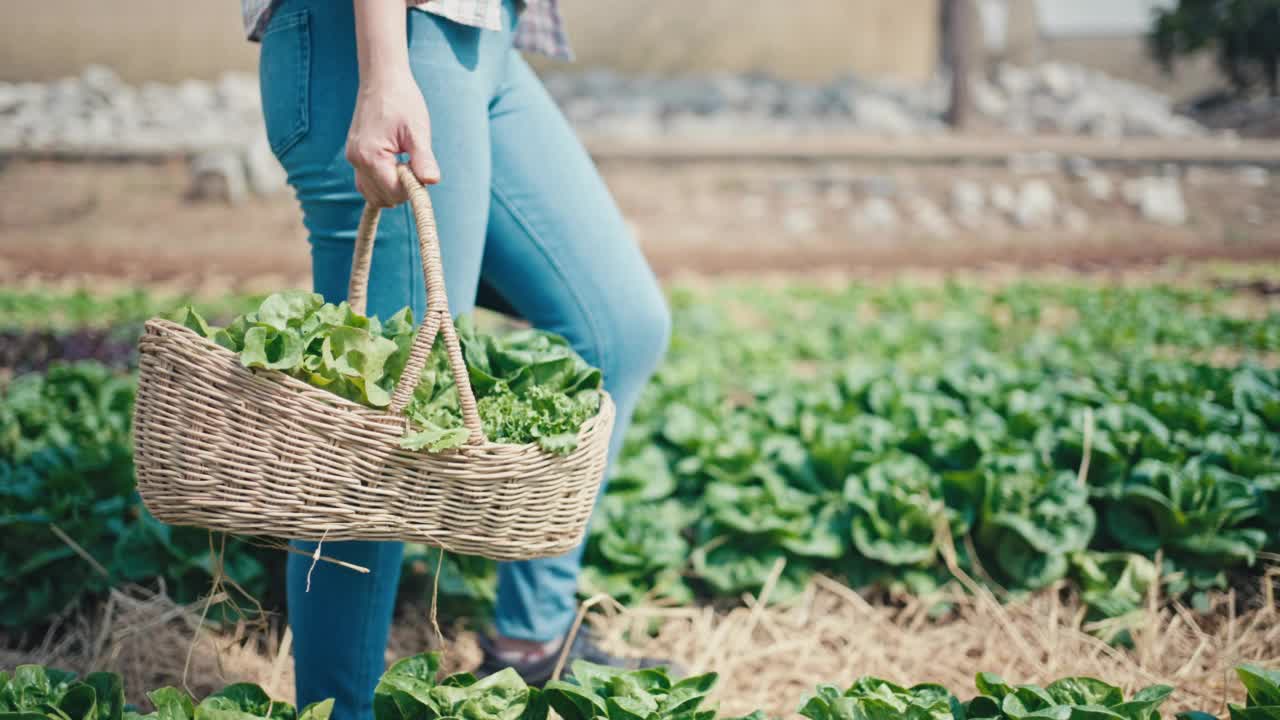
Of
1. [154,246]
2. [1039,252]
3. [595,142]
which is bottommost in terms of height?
[1039,252]

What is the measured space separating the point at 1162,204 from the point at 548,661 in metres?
12.2

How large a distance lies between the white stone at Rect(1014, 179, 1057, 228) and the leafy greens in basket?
11.5m

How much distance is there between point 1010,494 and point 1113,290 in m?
5.97

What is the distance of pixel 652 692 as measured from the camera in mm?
1380

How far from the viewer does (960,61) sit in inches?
508

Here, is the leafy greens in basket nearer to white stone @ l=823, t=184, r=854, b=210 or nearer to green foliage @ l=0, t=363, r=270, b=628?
green foliage @ l=0, t=363, r=270, b=628

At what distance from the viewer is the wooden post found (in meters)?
12.6

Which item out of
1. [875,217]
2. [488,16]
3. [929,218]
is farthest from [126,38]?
[488,16]

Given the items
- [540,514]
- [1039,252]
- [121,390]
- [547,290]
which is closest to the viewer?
[540,514]

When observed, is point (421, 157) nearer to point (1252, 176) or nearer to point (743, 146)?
point (743, 146)

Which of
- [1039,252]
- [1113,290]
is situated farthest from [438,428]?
[1039,252]

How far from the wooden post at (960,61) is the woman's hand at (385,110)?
12944mm

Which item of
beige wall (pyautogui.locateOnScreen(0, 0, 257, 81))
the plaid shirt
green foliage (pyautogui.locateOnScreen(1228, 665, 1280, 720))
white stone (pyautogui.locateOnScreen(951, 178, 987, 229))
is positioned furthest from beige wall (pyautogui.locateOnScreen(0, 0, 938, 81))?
green foliage (pyautogui.locateOnScreen(1228, 665, 1280, 720))

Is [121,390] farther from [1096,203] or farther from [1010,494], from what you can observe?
[1096,203]
